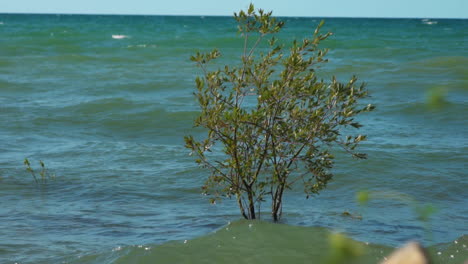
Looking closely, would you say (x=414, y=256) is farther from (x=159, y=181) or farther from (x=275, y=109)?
(x=159, y=181)

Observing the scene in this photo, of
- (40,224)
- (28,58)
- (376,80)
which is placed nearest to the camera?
(40,224)

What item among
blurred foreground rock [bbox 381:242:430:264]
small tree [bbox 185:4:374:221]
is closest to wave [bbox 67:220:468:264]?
small tree [bbox 185:4:374:221]

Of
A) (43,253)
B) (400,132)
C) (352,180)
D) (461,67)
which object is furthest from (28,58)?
(43,253)

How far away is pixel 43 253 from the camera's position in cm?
617

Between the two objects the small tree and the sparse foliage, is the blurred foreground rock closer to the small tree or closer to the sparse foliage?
the small tree

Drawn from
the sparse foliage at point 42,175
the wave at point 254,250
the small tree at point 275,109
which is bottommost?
the sparse foliage at point 42,175

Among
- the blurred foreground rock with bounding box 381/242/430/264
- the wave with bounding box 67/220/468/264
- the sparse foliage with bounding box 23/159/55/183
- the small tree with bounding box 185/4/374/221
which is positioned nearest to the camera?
the blurred foreground rock with bounding box 381/242/430/264

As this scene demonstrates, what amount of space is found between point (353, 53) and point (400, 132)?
25048mm

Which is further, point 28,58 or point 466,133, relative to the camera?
point 28,58

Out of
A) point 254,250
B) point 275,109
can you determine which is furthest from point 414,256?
point 275,109

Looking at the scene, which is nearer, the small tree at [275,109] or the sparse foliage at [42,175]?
the small tree at [275,109]

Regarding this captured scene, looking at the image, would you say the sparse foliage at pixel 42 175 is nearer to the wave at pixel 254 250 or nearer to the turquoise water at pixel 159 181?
the turquoise water at pixel 159 181

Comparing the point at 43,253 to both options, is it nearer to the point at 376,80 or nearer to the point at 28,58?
the point at 376,80

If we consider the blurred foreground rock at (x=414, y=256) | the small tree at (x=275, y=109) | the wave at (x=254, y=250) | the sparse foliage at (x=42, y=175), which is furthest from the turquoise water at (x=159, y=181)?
the small tree at (x=275, y=109)
